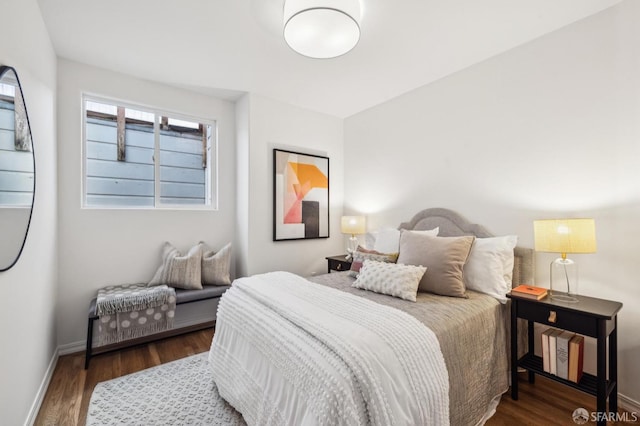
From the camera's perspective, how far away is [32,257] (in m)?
1.79

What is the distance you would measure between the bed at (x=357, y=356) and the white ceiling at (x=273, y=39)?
5.75 feet

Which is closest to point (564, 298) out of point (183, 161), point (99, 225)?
point (183, 161)

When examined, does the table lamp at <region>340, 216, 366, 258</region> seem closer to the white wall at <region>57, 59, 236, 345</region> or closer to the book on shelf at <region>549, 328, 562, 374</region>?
the white wall at <region>57, 59, 236, 345</region>

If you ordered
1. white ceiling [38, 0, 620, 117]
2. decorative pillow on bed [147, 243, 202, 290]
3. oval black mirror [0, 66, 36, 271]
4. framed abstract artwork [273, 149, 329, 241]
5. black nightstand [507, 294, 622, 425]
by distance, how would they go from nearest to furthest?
oval black mirror [0, 66, 36, 271], black nightstand [507, 294, 622, 425], white ceiling [38, 0, 620, 117], decorative pillow on bed [147, 243, 202, 290], framed abstract artwork [273, 149, 329, 241]

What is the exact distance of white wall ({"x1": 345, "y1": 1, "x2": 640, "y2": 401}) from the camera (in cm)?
185

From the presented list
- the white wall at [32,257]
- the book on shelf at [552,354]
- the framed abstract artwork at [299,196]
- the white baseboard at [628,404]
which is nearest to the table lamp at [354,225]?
the framed abstract artwork at [299,196]

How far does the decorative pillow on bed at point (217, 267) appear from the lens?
121 inches

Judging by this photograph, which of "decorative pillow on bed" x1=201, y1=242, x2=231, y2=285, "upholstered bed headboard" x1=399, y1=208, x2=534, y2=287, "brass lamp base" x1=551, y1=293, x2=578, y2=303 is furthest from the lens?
"decorative pillow on bed" x1=201, y1=242, x2=231, y2=285

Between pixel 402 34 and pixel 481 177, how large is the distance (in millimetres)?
1414

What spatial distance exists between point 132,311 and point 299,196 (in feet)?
6.93

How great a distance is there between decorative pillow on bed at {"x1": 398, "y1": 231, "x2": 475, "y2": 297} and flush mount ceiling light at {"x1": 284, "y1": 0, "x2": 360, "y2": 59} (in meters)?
1.58

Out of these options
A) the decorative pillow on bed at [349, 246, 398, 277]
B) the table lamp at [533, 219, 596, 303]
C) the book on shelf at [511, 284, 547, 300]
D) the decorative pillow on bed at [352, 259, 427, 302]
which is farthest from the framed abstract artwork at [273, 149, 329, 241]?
the table lamp at [533, 219, 596, 303]

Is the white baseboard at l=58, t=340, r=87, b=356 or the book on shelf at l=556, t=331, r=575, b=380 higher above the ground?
the book on shelf at l=556, t=331, r=575, b=380

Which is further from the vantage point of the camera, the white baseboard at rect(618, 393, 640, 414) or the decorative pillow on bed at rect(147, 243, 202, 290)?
the decorative pillow on bed at rect(147, 243, 202, 290)
